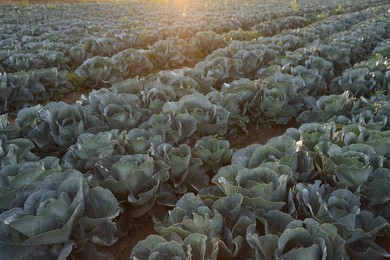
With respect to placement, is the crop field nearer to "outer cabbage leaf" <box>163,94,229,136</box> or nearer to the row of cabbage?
"outer cabbage leaf" <box>163,94,229,136</box>

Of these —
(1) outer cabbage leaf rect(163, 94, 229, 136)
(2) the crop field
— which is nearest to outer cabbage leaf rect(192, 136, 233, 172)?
(2) the crop field

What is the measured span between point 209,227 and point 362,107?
3.69 metres

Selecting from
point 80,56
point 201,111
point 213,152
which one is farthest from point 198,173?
point 80,56

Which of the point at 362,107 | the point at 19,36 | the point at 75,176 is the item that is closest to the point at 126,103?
the point at 75,176

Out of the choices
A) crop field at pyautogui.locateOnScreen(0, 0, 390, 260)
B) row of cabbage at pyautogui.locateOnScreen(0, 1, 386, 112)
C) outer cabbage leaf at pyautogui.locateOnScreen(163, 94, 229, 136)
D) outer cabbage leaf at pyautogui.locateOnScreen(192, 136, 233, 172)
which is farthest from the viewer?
row of cabbage at pyautogui.locateOnScreen(0, 1, 386, 112)

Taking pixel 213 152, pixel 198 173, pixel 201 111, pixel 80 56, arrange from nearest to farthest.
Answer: pixel 198 173, pixel 213 152, pixel 201 111, pixel 80 56

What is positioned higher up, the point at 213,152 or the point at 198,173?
the point at 213,152

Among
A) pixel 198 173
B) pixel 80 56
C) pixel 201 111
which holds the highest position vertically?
pixel 201 111

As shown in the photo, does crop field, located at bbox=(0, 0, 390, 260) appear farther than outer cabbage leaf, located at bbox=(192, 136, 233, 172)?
No

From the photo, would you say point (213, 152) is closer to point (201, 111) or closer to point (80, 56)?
point (201, 111)

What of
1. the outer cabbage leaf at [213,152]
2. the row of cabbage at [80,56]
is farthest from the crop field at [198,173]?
the row of cabbage at [80,56]

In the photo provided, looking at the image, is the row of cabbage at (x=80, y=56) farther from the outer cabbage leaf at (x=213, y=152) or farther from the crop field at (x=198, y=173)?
the outer cabbage leaf at (x=213, y=152)

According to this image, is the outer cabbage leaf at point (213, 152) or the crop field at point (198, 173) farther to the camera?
the outer cabbage leaf at point (213, 152)

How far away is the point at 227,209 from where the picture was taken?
2867mm
